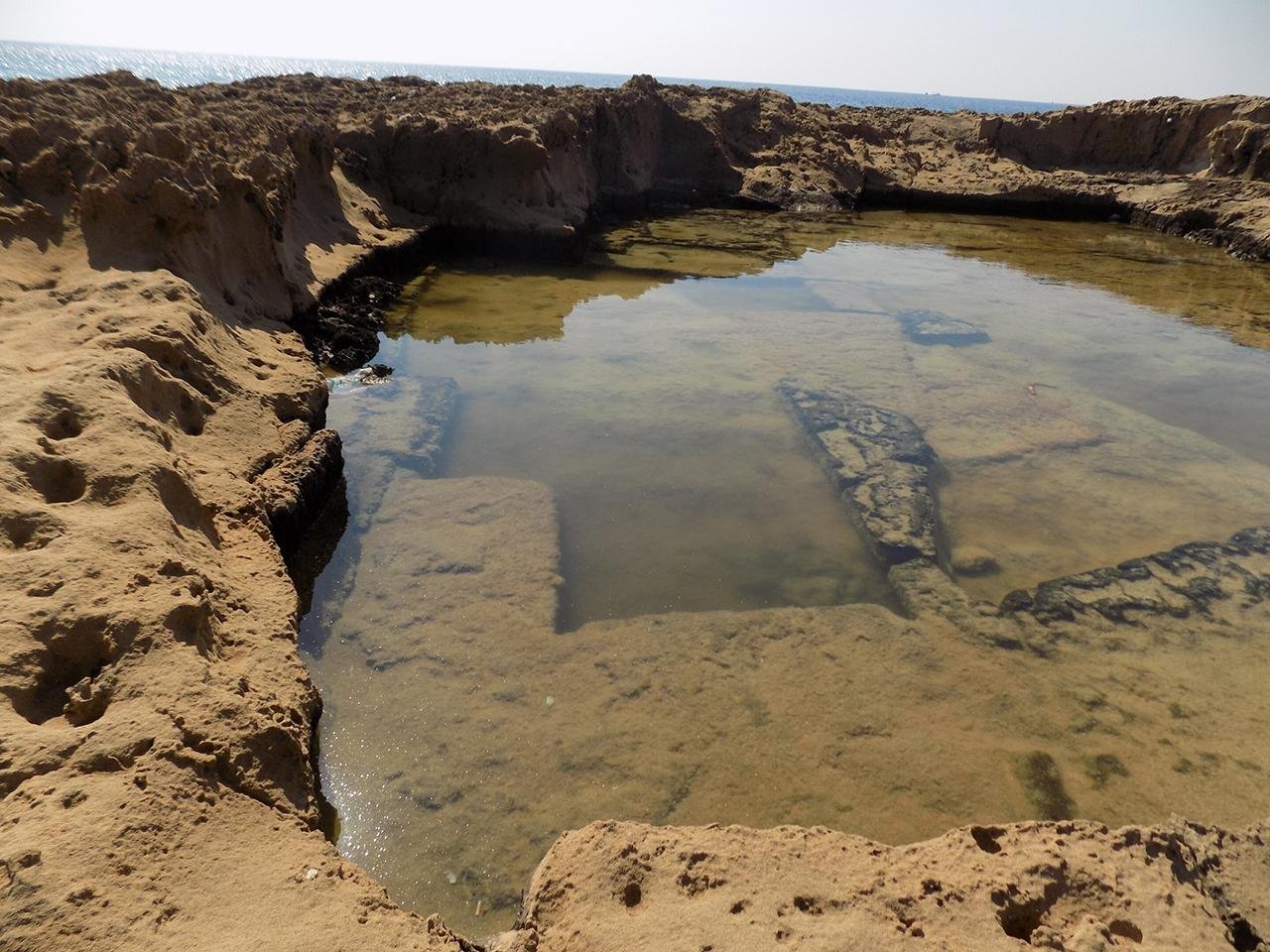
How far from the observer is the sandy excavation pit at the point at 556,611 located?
198 cm

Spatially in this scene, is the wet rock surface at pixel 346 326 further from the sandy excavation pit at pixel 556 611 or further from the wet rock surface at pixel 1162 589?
the wet rock surface at pixel 1162 589

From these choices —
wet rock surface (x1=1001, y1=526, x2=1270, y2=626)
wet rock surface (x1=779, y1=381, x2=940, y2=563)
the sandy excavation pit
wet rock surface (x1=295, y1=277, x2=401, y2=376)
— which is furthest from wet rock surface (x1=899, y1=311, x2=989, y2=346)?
wet rock surface (x1=295, y1=277, x2=401, y2=376)

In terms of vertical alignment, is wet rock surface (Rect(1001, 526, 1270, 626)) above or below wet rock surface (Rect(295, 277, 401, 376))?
below

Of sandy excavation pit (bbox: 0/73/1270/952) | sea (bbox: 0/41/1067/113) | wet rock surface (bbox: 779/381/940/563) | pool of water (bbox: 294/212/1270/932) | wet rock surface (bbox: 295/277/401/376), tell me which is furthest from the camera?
sea (bbox: 0/41/1067/113)

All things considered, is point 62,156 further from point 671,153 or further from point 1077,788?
point 671,153

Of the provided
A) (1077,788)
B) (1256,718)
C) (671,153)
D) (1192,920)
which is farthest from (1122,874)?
(671,153)

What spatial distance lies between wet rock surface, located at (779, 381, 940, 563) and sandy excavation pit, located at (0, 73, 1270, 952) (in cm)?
4

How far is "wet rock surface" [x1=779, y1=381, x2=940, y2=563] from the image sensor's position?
4633 mm

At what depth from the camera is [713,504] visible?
16.3 feet

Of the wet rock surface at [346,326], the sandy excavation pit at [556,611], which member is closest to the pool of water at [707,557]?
the sandy excavation pit at [556,611]

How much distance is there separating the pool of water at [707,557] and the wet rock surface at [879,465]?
14cm

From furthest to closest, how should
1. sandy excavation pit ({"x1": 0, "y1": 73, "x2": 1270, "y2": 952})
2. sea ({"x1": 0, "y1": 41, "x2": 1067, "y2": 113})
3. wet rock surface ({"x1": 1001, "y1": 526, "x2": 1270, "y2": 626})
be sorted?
sea ({"x1": 0, "y1": 41, "x2": 1067, "y2": 113}) → wet rock surface ({"x1": 1001, "y1": 526, "x2": 1270, "y2": 626}) → sandy excavation pit ({"x1": 0, "y1": 73, "x2": 1270, "y2": 952})

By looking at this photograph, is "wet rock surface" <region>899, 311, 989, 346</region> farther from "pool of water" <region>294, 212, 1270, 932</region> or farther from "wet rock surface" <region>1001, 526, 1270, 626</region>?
"wet rock surface" <region>1001, 526, 1270, 626</region>

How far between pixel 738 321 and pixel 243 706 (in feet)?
23.9
